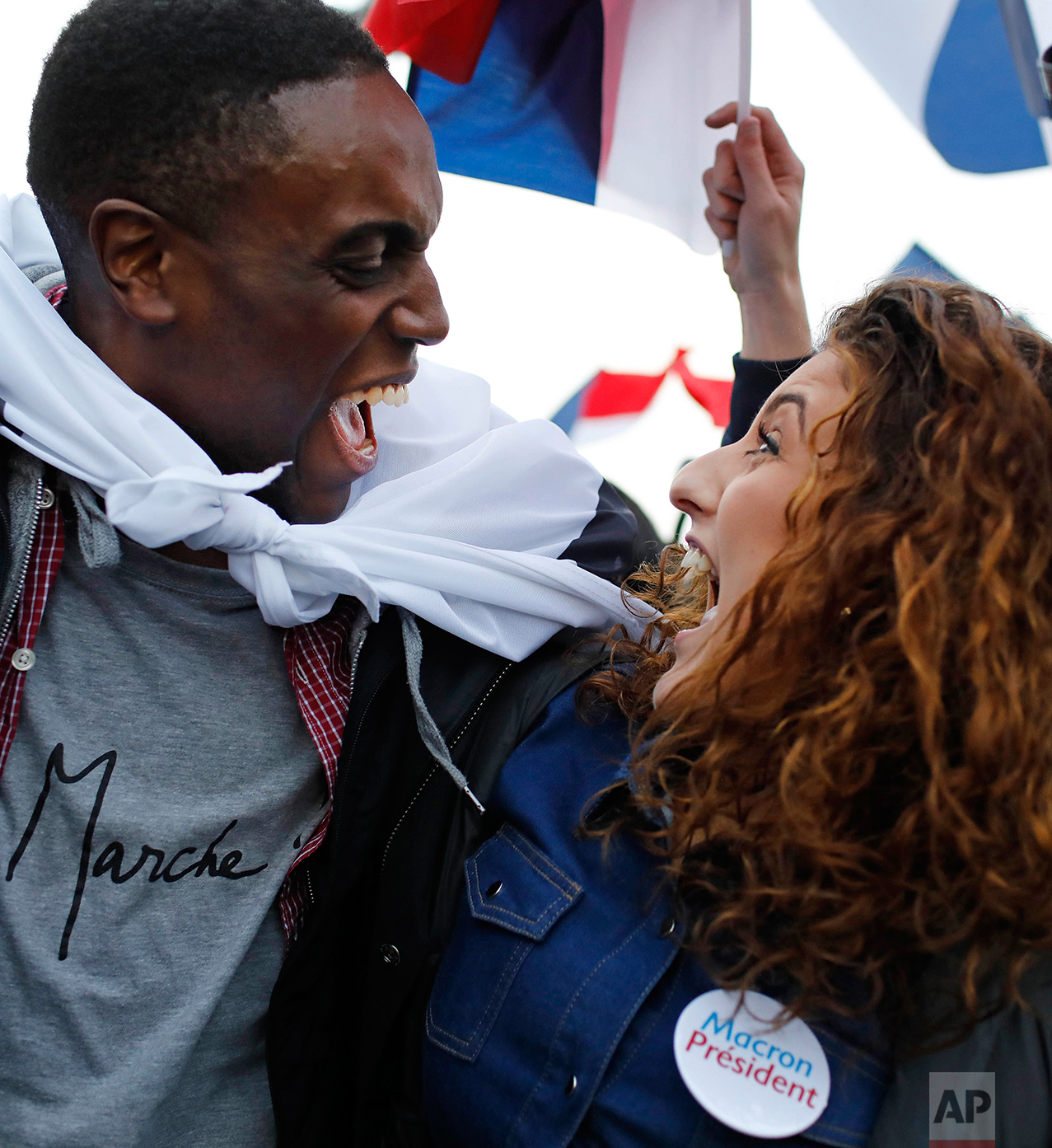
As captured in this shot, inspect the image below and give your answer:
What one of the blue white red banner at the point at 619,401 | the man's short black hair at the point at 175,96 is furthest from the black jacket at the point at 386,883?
the blue white red banner at the point at 619,401

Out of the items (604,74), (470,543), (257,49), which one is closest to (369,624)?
(470,543)

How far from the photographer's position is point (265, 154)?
50.7 inches

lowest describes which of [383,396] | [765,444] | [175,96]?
[765,444]

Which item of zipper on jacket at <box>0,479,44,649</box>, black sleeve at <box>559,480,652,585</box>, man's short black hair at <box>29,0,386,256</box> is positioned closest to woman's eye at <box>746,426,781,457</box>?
black sleeve at <box>559,480,652,585</box>

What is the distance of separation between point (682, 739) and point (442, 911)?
41 centimetres

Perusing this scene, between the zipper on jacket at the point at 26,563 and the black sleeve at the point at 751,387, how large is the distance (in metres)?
1.14

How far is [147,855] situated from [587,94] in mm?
1628

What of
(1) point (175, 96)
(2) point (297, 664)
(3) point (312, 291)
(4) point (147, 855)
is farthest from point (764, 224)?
(4) point (147, 855)

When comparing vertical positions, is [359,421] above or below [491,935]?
above

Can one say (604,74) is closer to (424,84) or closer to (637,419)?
(424,84)

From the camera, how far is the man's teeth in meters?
1.50

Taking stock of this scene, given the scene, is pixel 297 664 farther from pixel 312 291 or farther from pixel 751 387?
pixel 751 387

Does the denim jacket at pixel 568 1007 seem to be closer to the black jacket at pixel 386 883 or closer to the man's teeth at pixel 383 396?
the black jacket at pixel 386 883

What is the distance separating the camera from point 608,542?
68.7 inches
